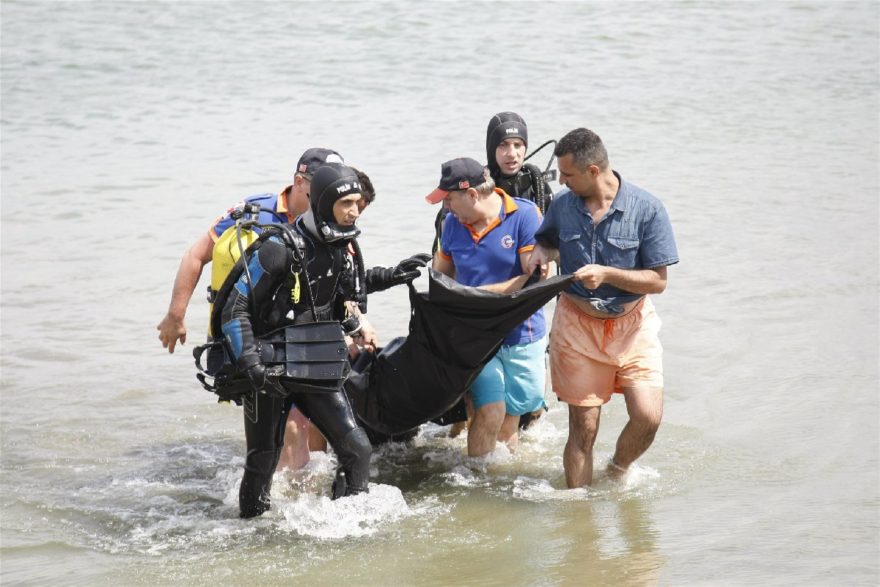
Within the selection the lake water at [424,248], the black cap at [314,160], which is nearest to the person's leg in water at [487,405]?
the lake water at [424,248]

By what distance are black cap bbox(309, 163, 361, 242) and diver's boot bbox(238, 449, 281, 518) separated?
3.96 ft

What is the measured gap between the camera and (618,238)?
624 centimetres

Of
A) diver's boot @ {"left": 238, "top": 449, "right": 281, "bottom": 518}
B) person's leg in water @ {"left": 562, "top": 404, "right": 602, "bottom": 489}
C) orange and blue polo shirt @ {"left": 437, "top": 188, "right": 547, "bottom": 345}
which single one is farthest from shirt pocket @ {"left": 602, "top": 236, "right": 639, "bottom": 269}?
diver's boot @ {"left": 238, "top": 449, "right": 281, "bottom": 518}

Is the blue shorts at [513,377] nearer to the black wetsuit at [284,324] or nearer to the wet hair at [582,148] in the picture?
the black wetsuit at [284,324]

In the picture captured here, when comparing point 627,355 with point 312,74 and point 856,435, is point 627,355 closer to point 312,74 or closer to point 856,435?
point 856,435

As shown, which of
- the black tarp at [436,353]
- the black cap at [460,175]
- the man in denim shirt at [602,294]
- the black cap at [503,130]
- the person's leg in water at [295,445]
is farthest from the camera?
the black cap at [503,130]

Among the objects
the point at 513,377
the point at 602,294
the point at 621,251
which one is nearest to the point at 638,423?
the point at 602,294

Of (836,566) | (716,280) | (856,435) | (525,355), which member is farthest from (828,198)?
(836,566)

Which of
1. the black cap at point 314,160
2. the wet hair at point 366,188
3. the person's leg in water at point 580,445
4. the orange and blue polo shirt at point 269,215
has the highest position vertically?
the black cap at point 314,160

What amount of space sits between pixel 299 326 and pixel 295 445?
4.19 feet

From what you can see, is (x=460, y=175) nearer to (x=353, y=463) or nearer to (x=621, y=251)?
(x=621, y=251)

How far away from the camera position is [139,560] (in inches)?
245

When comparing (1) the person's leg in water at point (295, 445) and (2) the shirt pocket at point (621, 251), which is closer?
(2) the shirt pocket at point (621, 251)

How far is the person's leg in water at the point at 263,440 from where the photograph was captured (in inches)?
243
